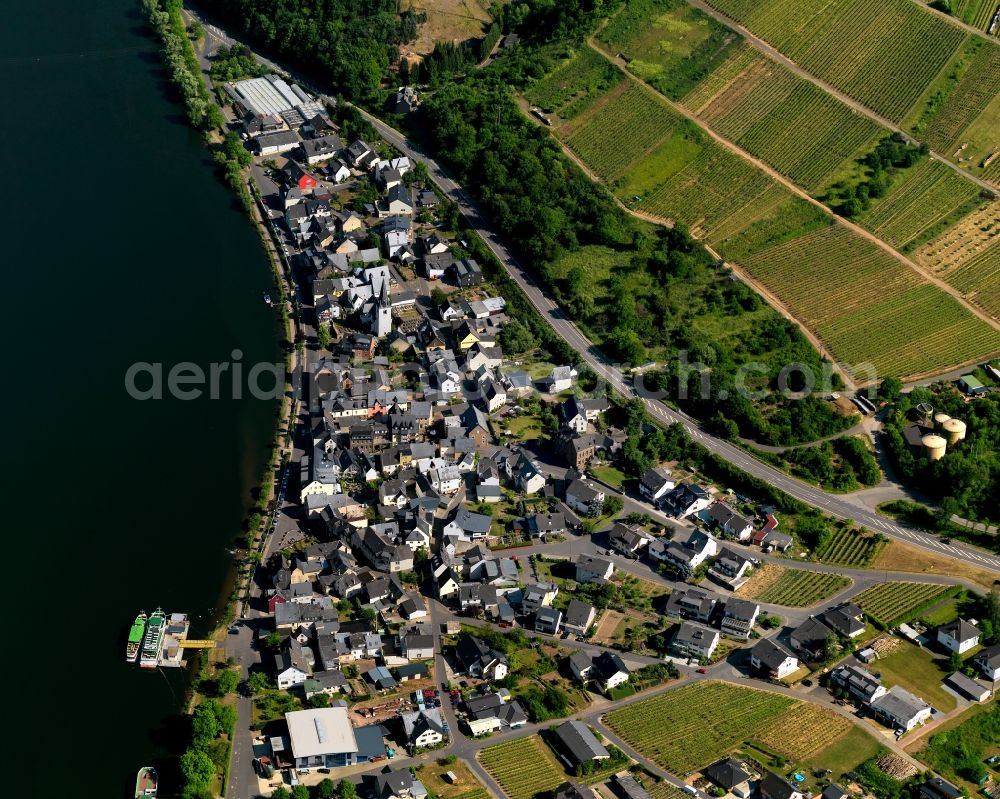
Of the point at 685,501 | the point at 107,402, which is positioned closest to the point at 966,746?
the point at 685,501

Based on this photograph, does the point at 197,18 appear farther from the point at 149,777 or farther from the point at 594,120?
the point at 149,777

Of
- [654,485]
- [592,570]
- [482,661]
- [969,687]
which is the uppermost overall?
[654,485]

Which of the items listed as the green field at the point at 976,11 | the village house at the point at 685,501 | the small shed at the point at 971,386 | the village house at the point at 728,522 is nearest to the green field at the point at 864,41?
the green field at the point at 976,11

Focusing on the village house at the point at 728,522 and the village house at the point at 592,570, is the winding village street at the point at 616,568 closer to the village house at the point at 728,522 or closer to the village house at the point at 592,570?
the village house at the point at 728,522

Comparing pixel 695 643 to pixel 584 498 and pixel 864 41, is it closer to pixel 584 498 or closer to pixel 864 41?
pixel 584 498

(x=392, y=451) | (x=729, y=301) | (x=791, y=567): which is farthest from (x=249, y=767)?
(x=729, y=301)

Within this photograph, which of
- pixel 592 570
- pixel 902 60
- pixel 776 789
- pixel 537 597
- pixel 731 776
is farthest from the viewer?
pixel 902 60
